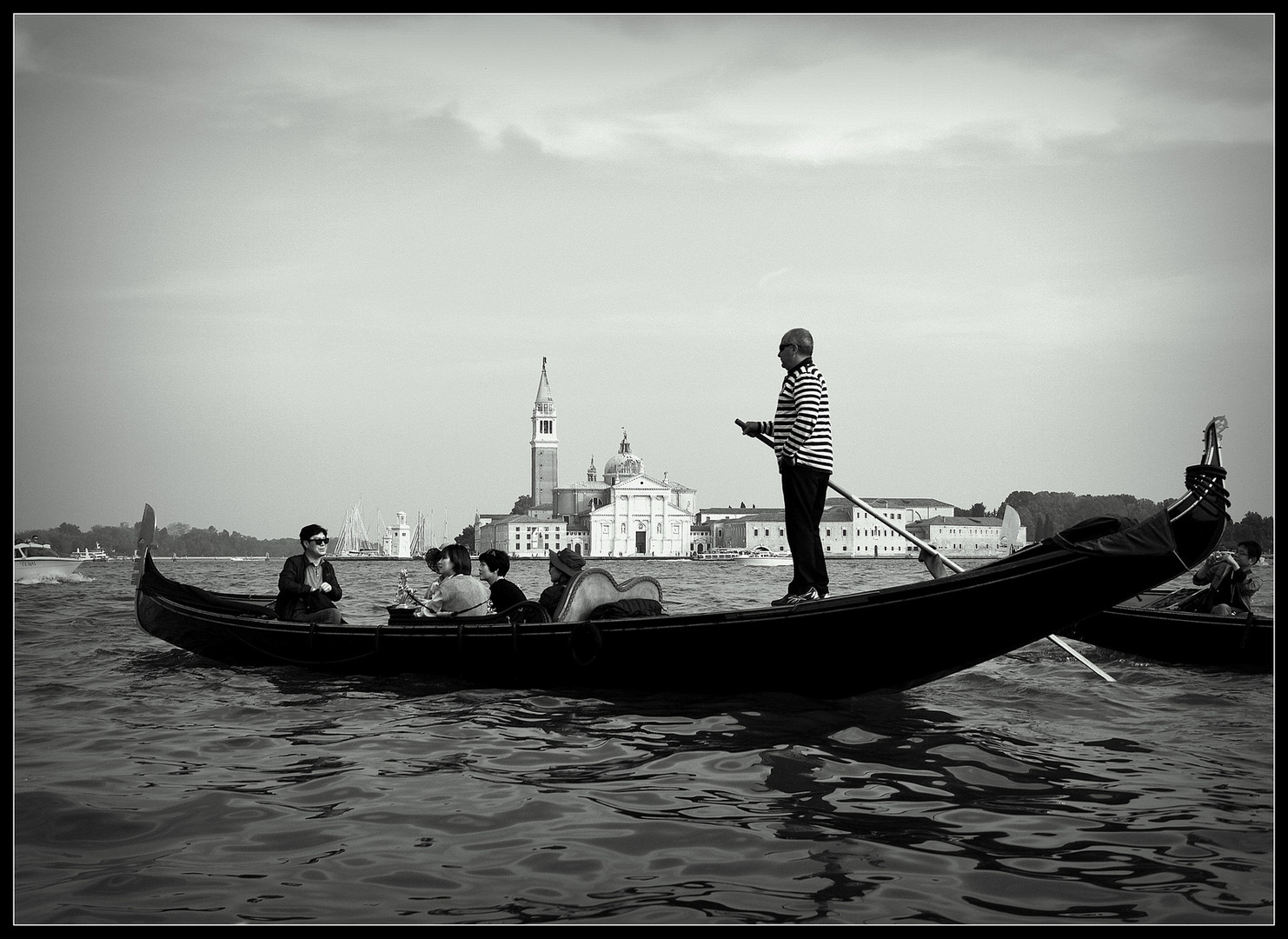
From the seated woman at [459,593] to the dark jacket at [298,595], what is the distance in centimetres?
66

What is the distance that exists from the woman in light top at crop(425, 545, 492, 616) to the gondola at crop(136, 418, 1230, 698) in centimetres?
12

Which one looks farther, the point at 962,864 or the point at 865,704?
the point at 865,704

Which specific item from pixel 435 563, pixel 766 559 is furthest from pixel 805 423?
pixel 766 559

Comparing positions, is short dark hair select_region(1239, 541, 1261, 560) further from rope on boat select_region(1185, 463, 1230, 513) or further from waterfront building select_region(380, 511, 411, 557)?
waterfront building select_region(380, 511, 411, 557)

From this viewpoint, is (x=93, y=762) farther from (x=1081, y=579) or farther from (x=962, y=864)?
(x=1081, y=579)

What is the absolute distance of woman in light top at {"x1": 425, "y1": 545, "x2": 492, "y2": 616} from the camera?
507 centimetres

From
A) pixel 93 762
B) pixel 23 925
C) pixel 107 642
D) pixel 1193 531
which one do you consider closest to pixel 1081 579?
pixel 1193 531

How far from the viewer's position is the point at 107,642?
7766 millimetres

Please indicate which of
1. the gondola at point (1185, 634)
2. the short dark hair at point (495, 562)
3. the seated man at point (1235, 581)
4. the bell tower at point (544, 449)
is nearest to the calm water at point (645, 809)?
the short dark hair at point (495, 562)

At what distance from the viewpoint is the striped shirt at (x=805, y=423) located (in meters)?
3.90

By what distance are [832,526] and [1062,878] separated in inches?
2626

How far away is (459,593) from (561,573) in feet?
1.76

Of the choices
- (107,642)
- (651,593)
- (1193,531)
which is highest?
(1193,531)

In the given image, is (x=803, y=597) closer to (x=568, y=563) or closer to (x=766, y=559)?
(x=568, y=563)
